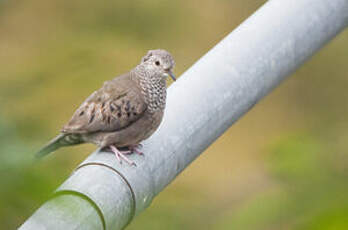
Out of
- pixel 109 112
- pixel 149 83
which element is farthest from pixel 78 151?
pixel 149 83

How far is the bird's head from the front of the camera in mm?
2510

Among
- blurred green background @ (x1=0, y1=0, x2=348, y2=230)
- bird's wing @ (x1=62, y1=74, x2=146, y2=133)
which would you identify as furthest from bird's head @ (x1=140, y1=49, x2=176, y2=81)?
blurred green background @ (x1=0, y1=0, x2=348, y2=230)

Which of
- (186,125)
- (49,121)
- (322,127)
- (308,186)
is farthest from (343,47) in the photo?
(49,121)

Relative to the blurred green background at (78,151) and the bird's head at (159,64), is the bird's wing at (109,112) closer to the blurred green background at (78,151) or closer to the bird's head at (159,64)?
the bird's head at (159,64)

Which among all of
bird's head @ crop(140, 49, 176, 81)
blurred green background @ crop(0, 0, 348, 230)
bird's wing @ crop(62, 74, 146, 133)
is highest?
bird's head @ crop(140, 49, 176, 81)

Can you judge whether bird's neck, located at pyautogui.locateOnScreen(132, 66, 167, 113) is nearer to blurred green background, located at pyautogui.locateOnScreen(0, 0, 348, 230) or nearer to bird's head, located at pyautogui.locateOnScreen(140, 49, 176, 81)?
bird's head, located at pyautogui.locateOnScreen(140, 49, 176, 81)

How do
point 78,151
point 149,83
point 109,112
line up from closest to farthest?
point 78,151 → point 109,112 → point 149,83

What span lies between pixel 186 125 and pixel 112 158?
240 millimetres

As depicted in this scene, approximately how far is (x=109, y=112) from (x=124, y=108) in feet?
0.21

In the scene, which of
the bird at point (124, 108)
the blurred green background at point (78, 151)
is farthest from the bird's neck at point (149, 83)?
the blurred green background at point (78, 151)

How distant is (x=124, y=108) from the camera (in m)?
2.55

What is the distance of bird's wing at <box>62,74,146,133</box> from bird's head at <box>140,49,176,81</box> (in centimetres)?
14

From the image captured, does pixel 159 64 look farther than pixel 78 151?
Yes

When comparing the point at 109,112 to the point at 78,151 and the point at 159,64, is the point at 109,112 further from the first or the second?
the point at 78,151
